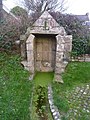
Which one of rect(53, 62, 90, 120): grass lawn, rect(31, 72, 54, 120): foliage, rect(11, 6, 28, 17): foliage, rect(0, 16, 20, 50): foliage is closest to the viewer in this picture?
rect(31, 72, 54, 120): foliage

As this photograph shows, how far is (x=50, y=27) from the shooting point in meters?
7.88

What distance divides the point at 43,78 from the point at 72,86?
123cm

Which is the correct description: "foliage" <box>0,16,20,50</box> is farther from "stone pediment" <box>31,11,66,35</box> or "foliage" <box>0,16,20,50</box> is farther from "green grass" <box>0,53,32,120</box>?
"stone pediment" <box>31,11,66,35</box>

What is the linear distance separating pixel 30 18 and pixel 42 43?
1826 millimetres

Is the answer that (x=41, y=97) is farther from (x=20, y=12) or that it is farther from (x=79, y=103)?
(x=20, y=12)

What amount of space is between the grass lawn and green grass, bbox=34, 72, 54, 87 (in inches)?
18.5

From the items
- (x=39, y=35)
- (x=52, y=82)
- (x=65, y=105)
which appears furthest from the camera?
(x=39, y=35)

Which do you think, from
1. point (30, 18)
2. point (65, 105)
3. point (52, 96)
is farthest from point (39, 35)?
point (65, 105)

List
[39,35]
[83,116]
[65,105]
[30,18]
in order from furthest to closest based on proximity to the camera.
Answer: [30,18] < [39,35] < [65,105] < [83,116]

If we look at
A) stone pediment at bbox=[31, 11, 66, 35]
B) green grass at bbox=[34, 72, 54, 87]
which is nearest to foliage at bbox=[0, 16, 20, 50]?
stone pediment at bbox=[31, 11, 66, 35]

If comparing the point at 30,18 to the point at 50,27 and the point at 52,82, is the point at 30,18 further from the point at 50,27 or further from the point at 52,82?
the point at 52,82

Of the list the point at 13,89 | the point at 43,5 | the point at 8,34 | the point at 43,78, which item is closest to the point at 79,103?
the point at 13,89

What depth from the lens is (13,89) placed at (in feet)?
21.2

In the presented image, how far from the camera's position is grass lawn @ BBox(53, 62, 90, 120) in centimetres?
584
